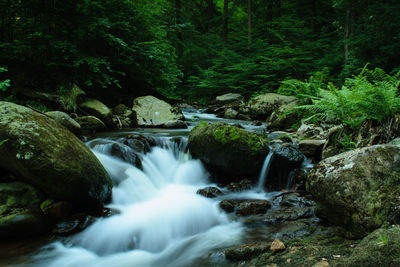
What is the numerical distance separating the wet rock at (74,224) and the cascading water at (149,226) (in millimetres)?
91

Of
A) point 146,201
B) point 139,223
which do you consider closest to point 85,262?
point 139,223

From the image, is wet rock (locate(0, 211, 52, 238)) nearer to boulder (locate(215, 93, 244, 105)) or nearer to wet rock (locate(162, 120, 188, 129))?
wet rock (locate(162, 120, 188, 129))

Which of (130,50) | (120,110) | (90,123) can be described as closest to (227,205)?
(90,123)

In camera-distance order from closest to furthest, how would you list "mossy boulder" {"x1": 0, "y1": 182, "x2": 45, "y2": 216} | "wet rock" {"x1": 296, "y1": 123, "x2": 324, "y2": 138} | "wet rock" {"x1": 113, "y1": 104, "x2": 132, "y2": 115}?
"mossy boulder" {"x1": 0, "y1": 182, "x2": 45, "y2": 216} → "wet rock" {"x1": 296, "y1": 123, "x2": 324, "y2": 138} → "wet rock" {"x1": 113, "y1": 104, "x2": 132, "y2": 115}

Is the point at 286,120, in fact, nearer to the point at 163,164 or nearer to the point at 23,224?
the point at 163,164

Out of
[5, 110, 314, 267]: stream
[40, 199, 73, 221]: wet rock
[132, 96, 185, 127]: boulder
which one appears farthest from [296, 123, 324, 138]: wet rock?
[40, 199, 73, 221]: wet rock

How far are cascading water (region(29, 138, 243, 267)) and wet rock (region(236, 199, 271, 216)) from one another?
11.9 inches

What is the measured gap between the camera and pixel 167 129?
28.2ft

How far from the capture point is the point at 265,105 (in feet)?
37.6

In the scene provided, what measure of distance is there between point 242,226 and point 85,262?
86.1 inches

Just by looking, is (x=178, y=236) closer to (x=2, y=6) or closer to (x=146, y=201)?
(x=146, y=201)

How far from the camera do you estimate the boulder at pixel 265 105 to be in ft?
36.7

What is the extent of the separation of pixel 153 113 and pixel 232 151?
464cm

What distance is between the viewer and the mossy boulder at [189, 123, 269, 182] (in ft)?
17.7
